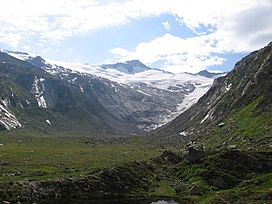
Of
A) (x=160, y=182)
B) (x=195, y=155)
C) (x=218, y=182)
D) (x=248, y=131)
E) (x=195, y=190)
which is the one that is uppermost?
(x=248, y=131)

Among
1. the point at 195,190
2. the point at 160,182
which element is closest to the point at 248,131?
the point at 160,182

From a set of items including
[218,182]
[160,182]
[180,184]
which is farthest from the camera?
[160,182]

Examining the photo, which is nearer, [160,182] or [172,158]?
[160,182]

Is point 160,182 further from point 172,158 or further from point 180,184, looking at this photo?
point 172,158

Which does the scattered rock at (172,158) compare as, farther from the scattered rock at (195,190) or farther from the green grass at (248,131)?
the scattered rock at (195,190)

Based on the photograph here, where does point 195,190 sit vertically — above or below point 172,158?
below

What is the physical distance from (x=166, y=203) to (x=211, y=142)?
3924 inches

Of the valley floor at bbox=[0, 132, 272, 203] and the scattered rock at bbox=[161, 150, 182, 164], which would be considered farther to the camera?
the scattered rock at bbox=[161, 150, 182, 164]

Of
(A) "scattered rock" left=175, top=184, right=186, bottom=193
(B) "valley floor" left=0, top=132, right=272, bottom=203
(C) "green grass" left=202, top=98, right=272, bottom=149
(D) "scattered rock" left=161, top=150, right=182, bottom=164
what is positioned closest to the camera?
(B) "valley floor" left=0, top=132, right=272, bottom=203

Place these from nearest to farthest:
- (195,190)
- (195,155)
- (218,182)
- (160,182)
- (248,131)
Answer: (195,190), (218,182), (160,182), (195,155), (248,131)

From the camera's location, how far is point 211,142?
627 ft

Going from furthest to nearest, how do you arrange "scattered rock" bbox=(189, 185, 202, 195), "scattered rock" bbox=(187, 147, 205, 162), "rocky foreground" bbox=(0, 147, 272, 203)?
"scattered rock" bbox=(187, 147, 205, 162) < "scattered rock" bbox=(189, 185, 202, 195) < "rocky foreground" bbox=(0, 147, 272, 203)

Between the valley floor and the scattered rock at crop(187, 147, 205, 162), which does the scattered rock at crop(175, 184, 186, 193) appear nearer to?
the valley floor

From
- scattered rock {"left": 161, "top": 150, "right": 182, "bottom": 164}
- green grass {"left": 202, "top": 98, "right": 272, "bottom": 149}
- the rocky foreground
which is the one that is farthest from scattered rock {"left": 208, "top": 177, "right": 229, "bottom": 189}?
green grass {"left": 202, "top": 98, "right": 272, "bottom": 149}
